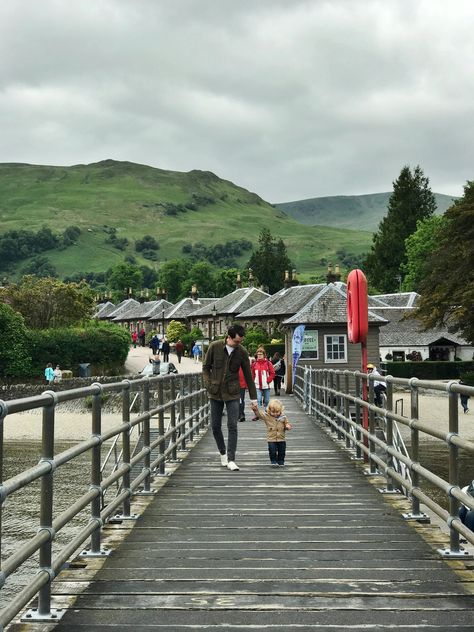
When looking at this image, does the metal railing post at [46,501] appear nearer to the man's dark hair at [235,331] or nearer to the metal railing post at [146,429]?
the metal railing post at [146,429]

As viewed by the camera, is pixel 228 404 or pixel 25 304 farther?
pixel 25 304

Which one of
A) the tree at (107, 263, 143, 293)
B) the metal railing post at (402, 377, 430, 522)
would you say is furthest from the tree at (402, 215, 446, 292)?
the tree at (107, 263, 143, 293)

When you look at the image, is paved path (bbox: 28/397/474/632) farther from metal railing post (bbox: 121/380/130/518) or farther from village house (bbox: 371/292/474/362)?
village house (bbox: 371/292/474/362)

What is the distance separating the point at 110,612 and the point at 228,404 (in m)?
6.20

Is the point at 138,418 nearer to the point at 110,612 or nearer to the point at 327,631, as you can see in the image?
the point at 110,612

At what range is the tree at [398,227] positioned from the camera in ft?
349

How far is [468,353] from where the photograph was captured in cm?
7575

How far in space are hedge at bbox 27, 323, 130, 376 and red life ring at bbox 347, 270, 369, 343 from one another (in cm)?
4401

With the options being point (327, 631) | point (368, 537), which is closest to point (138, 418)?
point (368, 537)

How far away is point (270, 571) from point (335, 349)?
34540mm

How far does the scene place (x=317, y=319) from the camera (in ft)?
129

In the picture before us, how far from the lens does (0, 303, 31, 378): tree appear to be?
5331 centimetres

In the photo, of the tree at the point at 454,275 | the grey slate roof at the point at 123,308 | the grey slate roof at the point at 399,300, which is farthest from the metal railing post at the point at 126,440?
the grey slate roof at the point at 123,308

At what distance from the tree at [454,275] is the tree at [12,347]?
25336 millimetres
